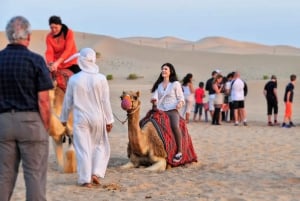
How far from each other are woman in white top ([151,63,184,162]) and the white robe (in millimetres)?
2336

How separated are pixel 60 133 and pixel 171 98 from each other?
194 cm

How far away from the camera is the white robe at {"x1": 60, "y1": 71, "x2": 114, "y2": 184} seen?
30.9 feet

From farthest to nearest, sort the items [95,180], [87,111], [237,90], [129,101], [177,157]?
[237,90], [177,157], [129,101], [95,180], [87,111]

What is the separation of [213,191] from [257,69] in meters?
55.8

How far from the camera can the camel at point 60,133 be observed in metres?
11.0

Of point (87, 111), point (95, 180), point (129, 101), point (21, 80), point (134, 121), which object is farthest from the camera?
point (134, 121)

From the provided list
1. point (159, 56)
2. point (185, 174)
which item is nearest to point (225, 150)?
point (185, 174)

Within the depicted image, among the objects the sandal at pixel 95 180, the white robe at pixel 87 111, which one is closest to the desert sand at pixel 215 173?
the sandal at pixel 95 180

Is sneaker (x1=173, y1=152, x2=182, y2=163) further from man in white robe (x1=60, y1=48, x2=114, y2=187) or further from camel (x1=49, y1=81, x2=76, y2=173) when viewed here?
man in white robe (x1=60, y1=48, x2=114, y2=187)

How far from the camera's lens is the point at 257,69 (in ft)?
211

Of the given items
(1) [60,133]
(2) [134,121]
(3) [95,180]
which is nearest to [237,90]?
(2) [134,121]

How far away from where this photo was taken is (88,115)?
372 inches

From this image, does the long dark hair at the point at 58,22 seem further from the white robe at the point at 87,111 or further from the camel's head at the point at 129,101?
the white robe at the point at 87,111

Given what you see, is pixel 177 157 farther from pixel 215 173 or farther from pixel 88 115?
pixel 88 115
